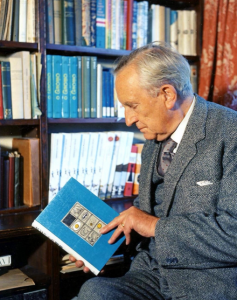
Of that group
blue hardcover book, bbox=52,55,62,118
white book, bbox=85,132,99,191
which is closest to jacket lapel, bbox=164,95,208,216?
white book, bbox=85,132,99,191

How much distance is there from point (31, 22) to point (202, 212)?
1.18 metres

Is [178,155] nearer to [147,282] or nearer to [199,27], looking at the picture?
[147,282]

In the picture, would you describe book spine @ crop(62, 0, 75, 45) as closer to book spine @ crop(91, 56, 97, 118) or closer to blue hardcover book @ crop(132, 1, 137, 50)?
book spine @ crop(91, 56, 97, 118)

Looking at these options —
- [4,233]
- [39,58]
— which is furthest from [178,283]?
[39,58]

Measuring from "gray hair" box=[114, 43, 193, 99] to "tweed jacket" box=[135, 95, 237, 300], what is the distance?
0.40ft

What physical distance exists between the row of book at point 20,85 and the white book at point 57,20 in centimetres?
15

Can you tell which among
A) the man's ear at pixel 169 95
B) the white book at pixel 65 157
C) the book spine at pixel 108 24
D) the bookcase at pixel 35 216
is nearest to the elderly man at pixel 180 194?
the man's ear at pixel 169 95

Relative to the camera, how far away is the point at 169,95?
1.49m

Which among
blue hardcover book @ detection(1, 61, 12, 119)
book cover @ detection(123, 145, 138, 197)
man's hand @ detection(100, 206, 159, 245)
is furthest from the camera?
book cover @ detection(123, 145, 138, 197)

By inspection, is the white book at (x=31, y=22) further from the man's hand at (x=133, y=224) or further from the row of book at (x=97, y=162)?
the man's hand at (x=133, y=224)

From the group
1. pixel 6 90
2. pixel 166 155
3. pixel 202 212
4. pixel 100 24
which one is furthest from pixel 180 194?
pixel 100 24

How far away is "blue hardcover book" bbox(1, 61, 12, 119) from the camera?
187cm

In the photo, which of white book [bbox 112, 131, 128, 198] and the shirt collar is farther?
white book [bbox 112, 131, 128, 198]

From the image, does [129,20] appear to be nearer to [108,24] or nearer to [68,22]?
[108,24]
